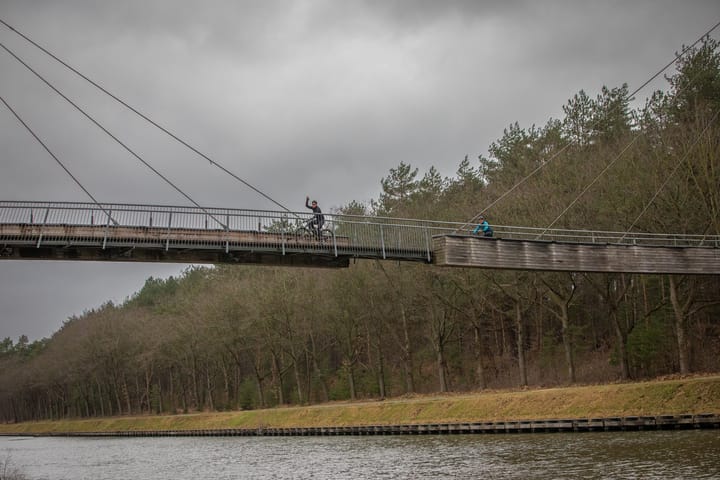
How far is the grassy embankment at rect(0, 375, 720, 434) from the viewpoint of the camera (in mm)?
34344

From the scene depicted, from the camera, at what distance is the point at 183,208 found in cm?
3086

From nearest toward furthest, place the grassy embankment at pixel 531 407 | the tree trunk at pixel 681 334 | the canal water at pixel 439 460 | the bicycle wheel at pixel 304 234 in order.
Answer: the canal water at pixel 439 460 < the bicycle wheel at pixel 304 234 < the grassy embankment at pixel 531 407 < the tree trunk at pixel 681 334

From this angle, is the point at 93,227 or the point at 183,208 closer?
the point at 93,227

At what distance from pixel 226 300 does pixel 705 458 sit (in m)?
62.1

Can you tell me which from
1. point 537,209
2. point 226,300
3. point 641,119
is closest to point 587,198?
point 537,209

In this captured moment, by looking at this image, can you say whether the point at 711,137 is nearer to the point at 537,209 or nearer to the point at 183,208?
the point at 537,209

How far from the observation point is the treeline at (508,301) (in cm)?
4425

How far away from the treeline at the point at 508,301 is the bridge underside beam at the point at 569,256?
356cm

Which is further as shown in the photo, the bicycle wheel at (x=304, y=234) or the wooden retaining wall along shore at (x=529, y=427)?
the wooden retaining wall along shore at (x=529, y=427)

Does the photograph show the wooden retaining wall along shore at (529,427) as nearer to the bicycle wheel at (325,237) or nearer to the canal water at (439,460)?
the canal water at (439,460)

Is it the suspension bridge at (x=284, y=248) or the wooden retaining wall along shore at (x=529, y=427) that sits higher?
the suspension bridge at (x=284, y=248)

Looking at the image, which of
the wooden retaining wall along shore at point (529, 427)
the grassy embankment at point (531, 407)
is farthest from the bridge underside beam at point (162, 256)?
the grassy embankment at point (531, 407)

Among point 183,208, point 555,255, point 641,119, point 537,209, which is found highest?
point 641,119

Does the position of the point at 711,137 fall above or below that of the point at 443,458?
above
